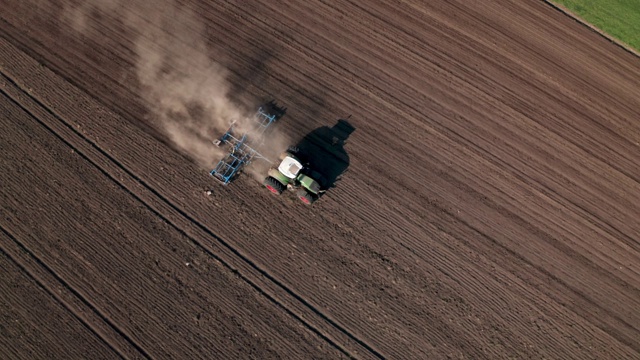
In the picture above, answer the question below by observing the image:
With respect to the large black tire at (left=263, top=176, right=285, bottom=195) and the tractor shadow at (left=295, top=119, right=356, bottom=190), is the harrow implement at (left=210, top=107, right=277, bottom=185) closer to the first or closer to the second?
the large black tire at (left=263, top=176, right=285, bottom=195)

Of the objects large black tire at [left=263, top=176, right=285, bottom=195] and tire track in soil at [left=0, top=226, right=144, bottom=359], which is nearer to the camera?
tire track in soil at [left=0, top=226, right=144, bottom=359]

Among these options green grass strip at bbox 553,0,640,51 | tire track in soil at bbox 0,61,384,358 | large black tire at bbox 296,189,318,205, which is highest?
green grass strip at bbox 553,0,640,51

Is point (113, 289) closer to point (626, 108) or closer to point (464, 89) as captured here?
point (464, 89)

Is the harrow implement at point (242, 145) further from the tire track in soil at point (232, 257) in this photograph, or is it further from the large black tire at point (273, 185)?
the tire track in soil at point (232, 257)

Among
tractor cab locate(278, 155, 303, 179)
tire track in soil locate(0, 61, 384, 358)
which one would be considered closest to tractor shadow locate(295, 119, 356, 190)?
tractor cab locate(278, 155, 303, 179)

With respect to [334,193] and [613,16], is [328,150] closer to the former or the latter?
[334,193]

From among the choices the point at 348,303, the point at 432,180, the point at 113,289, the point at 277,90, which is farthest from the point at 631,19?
the point at 113,289
